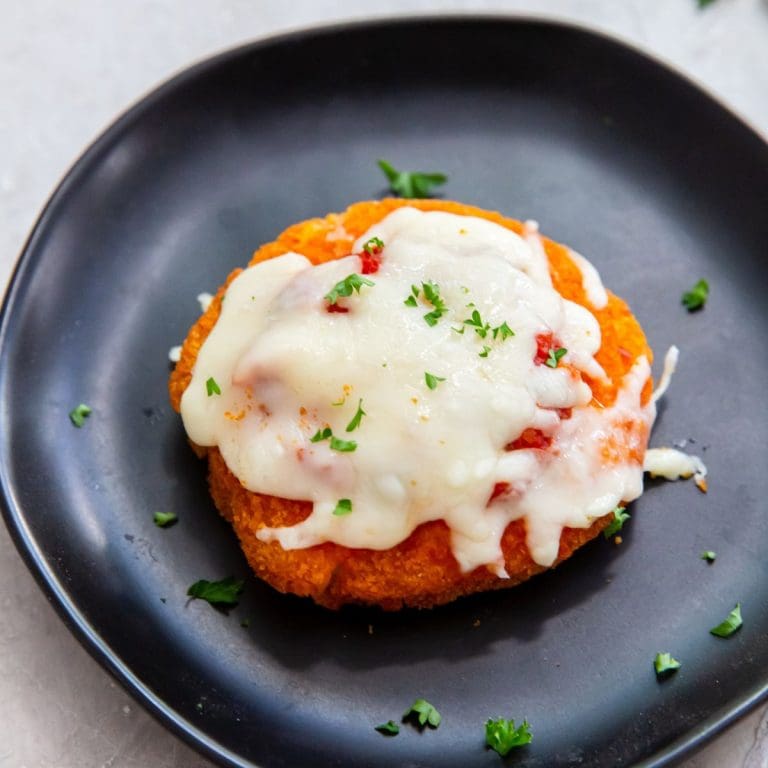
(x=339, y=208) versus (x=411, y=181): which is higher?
(x=411, y=181)

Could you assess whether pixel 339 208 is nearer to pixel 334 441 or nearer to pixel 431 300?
pixel 431 300

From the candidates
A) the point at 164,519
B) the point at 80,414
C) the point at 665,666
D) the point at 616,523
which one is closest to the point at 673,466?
the point at 616,523

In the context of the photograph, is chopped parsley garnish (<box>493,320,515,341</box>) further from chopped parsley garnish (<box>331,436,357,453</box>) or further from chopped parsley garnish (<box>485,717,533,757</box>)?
chopped parsley garnish (<box>485,717,533,757</box>)

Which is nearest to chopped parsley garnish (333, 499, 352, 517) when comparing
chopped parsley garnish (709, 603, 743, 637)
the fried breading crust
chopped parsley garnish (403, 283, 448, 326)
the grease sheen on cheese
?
the grease sheen on cheese

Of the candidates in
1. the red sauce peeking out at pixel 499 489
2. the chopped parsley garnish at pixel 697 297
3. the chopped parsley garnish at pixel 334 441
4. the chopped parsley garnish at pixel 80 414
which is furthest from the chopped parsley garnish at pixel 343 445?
the chopped parsley garnish at pixel 697 297

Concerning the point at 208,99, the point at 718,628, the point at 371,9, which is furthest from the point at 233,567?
the point at 371,9

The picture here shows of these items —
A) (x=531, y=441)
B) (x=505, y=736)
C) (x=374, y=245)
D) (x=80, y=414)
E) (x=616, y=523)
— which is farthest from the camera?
(x=80, y=414)
